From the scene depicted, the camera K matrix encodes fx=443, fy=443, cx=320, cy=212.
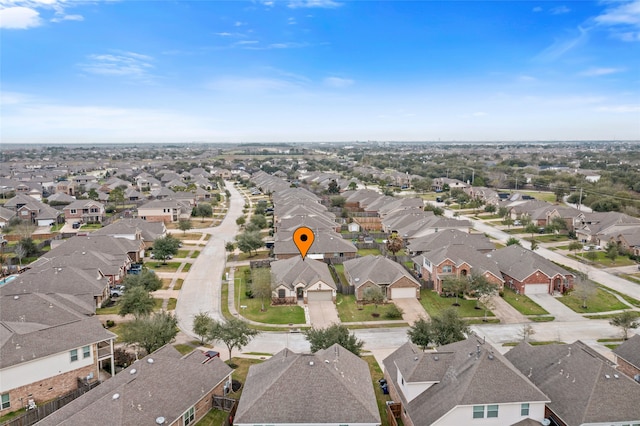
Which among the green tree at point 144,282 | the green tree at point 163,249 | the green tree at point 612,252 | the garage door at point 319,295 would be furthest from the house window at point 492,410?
the green tree at point 612,252

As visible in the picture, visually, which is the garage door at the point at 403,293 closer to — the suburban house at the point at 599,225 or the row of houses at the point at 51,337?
the row of houses at the point at 51,337

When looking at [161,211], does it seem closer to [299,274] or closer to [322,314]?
[299,274]

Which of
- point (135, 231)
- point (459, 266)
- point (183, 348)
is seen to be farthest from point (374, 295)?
point (135, 231)

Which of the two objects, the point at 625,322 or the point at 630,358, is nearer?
the point at 630,358

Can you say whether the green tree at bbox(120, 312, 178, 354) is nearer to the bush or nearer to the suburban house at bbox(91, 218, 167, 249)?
the bush

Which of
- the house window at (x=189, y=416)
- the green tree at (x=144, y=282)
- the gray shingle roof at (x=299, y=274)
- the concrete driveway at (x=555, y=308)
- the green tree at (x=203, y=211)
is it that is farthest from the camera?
the green tree at (x=203, y=211)

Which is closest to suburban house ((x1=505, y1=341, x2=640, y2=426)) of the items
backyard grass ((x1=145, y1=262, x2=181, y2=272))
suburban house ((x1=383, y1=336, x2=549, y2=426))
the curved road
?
suburban house ((x1=383, y1=336, x2=549, y2=426))
